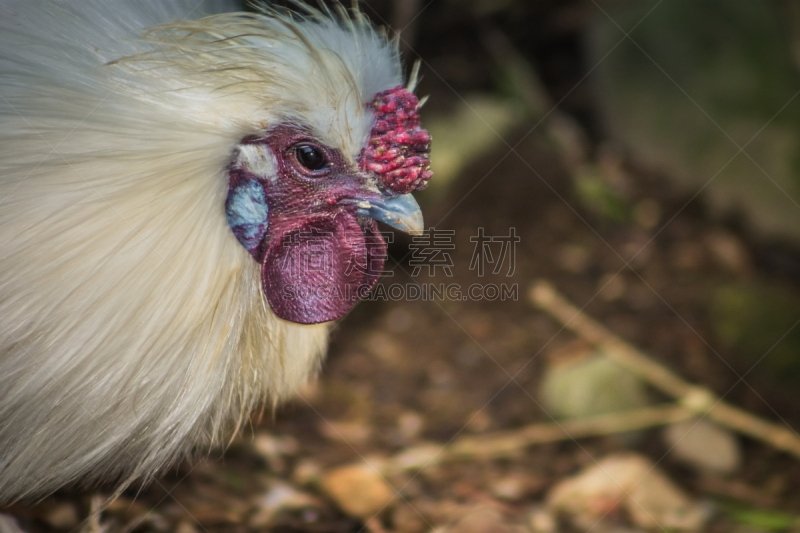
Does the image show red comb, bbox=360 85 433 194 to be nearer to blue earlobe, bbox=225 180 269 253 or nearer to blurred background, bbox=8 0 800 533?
blue earlobe, bbox=225 180 269 253

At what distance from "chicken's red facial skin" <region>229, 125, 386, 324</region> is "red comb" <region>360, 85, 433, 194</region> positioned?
0.16ft

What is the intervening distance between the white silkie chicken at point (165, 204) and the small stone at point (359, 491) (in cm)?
87

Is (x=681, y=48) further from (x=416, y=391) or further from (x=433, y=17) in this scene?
(x=416, y=391)

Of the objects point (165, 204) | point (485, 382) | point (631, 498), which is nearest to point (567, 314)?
point (485, 382)

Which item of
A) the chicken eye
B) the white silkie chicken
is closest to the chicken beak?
the white silkie chicken

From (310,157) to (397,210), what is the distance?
26 centimetres

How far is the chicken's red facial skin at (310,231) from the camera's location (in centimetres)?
161

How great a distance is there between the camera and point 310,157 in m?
1.63

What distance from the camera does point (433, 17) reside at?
4.49 metres

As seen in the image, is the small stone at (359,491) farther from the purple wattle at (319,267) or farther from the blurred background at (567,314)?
the purple wattle at (319,267)

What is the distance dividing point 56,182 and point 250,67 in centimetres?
50

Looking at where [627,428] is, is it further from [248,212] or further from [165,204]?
[165,204]

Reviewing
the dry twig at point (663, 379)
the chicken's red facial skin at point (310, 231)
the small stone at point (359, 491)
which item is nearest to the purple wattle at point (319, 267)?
the chicken's red facial skin at point (310, 231)

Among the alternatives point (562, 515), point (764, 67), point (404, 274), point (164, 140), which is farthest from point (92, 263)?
point (764, 67)
